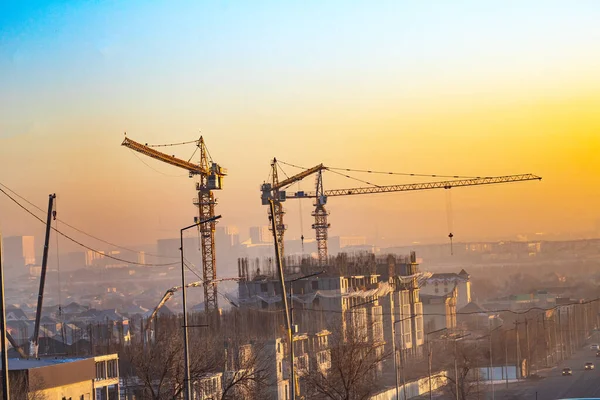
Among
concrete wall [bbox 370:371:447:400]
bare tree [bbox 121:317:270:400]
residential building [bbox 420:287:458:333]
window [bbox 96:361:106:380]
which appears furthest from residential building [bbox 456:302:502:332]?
window [bbox 96:361:106:380]

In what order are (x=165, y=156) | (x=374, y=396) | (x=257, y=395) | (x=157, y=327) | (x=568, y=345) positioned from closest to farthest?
1. (x=257, y=395)
2. (x=374, y=396)
3. (x=157, y=327)
4. (x=165, y=156)
5. (x=568, y=345)

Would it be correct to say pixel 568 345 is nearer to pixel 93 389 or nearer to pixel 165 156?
pixel 165 156

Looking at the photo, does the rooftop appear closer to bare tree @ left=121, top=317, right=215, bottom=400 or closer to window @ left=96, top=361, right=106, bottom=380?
bare tree @ left=121, top=317, right=215, bottom=400

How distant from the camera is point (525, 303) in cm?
18612

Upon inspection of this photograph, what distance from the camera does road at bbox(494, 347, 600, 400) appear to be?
3115 inches

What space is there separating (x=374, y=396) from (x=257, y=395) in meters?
15.0

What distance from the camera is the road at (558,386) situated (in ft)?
260

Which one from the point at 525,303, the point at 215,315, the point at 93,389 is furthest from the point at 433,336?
the point at 93,389

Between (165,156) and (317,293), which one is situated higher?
(165,156)

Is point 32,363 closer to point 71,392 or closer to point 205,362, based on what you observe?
point 71,392

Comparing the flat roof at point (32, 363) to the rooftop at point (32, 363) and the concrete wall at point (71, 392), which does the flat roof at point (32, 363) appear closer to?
the rooftop at point (32, 363)

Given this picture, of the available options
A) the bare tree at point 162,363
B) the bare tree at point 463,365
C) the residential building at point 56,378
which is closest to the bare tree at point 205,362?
the bare tree at point 162,363

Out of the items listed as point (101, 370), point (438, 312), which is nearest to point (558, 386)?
point (101, 370)

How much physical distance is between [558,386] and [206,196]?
1500 inches
